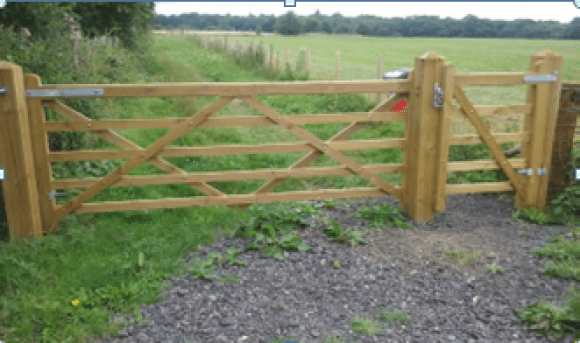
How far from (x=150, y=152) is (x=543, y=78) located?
Answer: 4637 mm

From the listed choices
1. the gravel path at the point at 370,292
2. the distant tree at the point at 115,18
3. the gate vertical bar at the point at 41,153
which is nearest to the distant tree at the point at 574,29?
the gravel path at the point at 370,292

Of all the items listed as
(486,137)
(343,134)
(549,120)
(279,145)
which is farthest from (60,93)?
(549,120)

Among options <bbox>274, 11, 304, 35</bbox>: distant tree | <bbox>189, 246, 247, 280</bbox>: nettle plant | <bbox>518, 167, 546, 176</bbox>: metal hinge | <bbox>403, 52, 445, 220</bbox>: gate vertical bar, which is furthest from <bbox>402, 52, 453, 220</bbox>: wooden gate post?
<bbox>274, 11, 304, 35</bbox>: distant tree

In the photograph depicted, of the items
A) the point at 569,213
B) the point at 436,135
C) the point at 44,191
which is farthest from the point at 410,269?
the point at 44,191

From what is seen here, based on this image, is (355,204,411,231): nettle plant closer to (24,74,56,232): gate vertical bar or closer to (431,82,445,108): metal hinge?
(431,82,445,108): metal hinge

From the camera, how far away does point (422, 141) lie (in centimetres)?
581

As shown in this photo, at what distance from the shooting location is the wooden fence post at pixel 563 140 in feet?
20.4

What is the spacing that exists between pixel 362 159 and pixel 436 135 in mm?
2762

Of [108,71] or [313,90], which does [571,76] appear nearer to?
[313,90]

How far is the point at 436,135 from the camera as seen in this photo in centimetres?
585

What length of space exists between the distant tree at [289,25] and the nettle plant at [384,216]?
29.9 ft

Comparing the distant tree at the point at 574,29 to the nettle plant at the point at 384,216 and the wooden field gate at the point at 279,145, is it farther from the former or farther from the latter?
the nettle plant at the point at 384,216

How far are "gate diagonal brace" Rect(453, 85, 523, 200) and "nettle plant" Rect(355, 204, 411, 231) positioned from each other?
4.44 feet

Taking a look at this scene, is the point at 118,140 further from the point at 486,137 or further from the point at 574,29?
the point at 574,29
